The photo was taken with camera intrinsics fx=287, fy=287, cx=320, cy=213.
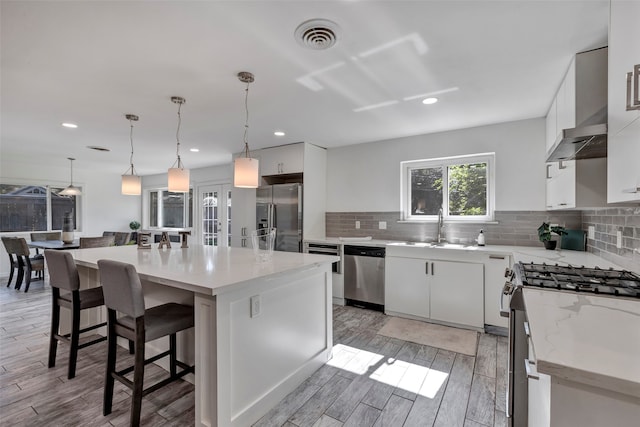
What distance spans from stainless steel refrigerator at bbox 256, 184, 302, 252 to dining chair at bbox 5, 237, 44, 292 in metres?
3.74

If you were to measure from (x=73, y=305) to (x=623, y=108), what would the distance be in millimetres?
3408

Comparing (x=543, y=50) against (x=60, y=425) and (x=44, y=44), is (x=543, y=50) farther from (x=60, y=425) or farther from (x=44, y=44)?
(x=60, y=425)

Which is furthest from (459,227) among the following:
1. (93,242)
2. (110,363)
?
(93,242)

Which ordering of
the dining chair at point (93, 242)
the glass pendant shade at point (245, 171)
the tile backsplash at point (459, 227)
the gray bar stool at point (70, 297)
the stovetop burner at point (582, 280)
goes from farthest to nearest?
the dining chair at point (93, 242)
the tile backsplash at point (459, 227)
the glass pendant shade at point (245, 171)
the gray bar stool at point (70, 297)
the stovetop burner at point (582, 280)

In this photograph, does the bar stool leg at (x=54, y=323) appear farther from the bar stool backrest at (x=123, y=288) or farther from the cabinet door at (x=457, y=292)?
the cabinet door at (x=457, y=292)

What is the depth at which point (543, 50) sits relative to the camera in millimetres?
1889

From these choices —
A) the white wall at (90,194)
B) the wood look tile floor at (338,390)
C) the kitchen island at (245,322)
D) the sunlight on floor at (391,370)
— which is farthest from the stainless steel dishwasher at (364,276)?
the white wall at (90,194)

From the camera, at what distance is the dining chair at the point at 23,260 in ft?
15.0

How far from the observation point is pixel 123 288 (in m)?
1.63

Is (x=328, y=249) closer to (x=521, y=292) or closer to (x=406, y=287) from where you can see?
(x=406, y=287)

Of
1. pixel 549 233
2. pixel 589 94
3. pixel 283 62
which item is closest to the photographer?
pixel 589 94

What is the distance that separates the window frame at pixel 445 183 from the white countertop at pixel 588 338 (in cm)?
250

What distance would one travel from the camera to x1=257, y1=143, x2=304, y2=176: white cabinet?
4340mm

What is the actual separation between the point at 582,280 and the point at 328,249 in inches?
113
